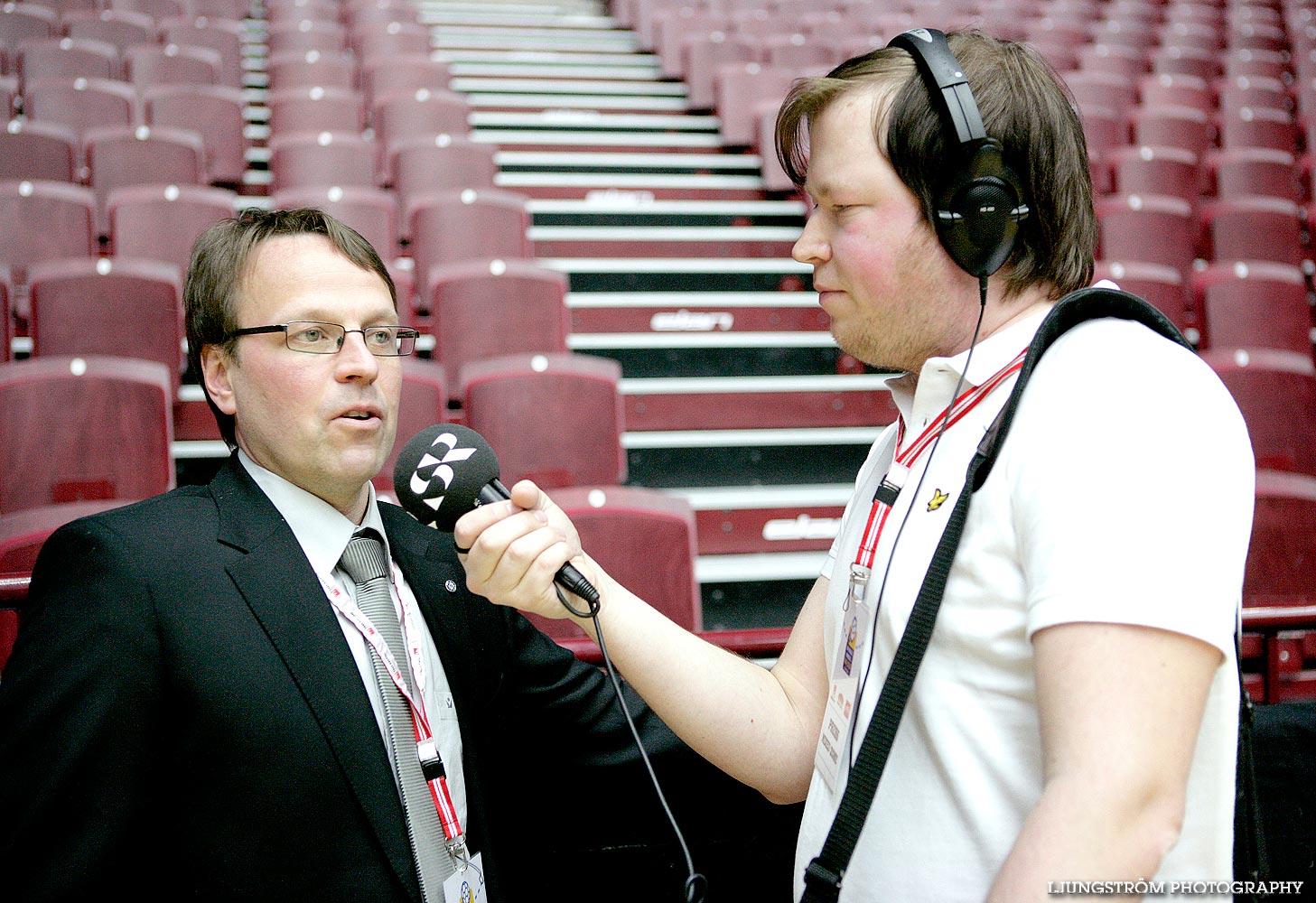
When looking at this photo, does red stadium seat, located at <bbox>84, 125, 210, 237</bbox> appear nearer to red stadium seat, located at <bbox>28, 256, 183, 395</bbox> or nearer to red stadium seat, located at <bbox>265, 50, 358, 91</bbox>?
red stadium seat, located at <bbox>28, 256, 183, 395</bbox>

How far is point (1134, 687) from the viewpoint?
1.92 feet

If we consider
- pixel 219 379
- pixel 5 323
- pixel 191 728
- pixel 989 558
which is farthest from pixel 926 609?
pixel 5 323

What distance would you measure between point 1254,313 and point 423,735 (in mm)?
3732

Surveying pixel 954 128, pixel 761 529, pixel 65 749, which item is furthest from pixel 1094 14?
pixel 65 749

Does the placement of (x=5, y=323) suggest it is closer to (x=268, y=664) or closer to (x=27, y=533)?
(x=27, y=533)

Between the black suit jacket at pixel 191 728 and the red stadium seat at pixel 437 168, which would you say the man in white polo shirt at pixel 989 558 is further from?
the red stadium seat at pixel 437 168

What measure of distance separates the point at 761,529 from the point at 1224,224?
2818 millimetres

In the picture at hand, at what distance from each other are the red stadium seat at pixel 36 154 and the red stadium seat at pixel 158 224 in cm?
61

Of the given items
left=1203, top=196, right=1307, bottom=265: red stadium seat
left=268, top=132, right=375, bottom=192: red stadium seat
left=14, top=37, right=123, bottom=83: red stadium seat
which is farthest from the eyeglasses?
left=14, top=37, right=123, bottom=83: red stadium seat

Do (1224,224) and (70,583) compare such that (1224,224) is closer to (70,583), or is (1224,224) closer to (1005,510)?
(1005,510)

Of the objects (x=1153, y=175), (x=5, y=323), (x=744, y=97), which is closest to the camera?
(x=5, y=323)

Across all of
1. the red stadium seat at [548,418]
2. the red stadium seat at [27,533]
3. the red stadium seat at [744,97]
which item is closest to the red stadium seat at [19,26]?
the red stadium seat at [744,97]

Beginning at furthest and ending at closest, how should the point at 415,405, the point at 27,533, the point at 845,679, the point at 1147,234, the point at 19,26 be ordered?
the point at 19,26 → the point at 1147,234 → the point at 415,405 → the point at 27,533 → the point at 845,679

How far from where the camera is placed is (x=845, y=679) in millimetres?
838
